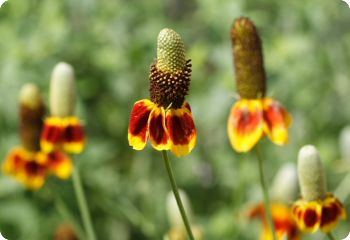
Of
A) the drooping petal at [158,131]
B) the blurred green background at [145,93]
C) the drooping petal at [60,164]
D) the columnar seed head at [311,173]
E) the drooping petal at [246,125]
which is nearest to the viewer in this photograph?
the drooping petal at [158,131]

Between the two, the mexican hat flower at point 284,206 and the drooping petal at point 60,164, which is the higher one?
the drooping petal at point 60,164

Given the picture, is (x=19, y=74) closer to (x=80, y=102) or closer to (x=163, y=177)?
(x=80, y=102)

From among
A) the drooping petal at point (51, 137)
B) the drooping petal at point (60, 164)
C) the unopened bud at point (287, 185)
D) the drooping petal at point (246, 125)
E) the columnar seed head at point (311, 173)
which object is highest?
the drooping petal at point (51, 137)

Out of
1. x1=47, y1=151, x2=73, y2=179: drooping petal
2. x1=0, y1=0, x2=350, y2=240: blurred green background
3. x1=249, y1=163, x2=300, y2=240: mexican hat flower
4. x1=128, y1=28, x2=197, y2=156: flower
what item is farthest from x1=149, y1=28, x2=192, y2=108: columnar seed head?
x1=0, y1=0, x2=350, y2=240: blurred green background

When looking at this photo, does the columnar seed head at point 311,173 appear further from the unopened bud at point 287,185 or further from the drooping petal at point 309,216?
the unopened bud at point 287,185

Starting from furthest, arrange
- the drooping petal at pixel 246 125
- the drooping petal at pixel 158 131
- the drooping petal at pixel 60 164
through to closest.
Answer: the drooping petal at pixel 60 164, the drooping petal at pixel 246 125, the drooping petal at pixel 158 131

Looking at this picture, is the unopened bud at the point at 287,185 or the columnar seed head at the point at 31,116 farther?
the columnar seed head at the point at 31,116

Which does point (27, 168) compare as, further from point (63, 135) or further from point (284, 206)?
point (284, 206)

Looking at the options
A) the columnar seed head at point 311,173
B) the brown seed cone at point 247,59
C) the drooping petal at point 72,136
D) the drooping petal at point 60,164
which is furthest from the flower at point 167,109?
the drooping petal at point 60,164
